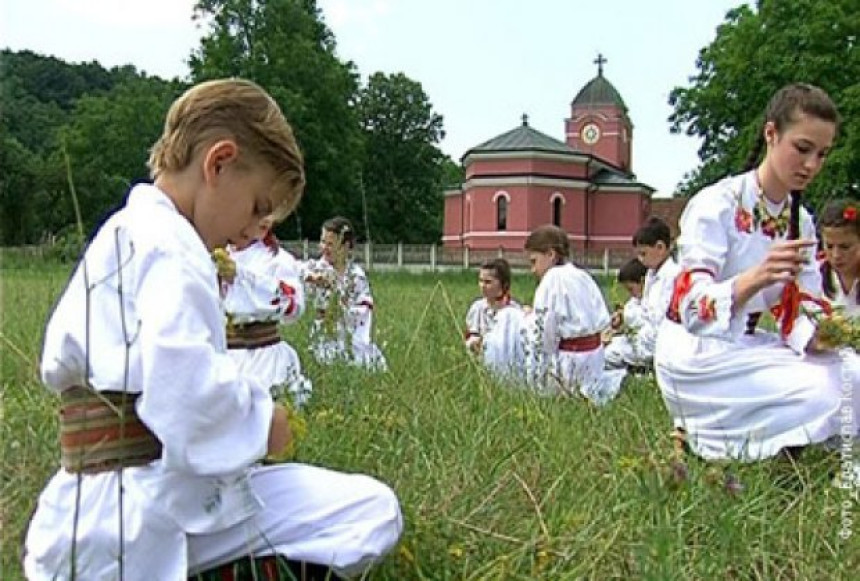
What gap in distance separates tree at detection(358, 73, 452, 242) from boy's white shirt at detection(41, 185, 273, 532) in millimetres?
40398

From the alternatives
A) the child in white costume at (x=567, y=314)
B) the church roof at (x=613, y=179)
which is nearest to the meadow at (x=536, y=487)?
the child in white costume at (x=567, y=314)

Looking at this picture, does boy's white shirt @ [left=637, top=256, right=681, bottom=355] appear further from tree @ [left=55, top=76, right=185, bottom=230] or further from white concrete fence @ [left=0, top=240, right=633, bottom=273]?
tree @ [left=55, top=76, right=185, bottom=230]

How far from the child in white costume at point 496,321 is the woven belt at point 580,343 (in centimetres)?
30

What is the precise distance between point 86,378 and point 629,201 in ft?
185

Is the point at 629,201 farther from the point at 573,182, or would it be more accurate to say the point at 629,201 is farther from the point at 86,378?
the point at 86,378

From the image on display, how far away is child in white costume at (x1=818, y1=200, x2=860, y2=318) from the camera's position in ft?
16.1

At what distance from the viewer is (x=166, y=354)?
2.15 meters

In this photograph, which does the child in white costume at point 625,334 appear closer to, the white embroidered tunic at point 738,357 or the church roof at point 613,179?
the white embroidered tunic at point 738,357

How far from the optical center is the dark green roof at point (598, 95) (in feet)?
227

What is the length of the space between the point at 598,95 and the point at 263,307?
215 feet

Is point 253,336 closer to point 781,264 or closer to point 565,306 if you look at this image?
point 565,306

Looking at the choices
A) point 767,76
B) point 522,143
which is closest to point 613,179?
point 522,143

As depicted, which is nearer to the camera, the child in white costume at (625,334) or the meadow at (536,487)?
the meadow at (536,487)

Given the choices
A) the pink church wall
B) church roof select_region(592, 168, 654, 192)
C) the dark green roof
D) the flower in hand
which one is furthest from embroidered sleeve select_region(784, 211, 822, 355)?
the dark green roof
